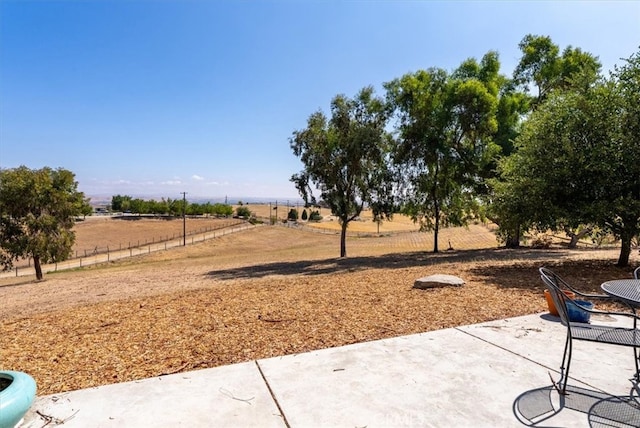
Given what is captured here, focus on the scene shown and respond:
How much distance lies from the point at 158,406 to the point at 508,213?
10003 mm

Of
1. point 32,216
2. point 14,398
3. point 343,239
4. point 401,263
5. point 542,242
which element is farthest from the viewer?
point 343,239

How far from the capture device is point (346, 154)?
1827 cm

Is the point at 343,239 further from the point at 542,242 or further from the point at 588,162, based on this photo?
the point at 588,162

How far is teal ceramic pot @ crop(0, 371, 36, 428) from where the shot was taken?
2.28m

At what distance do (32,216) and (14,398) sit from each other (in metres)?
22.2

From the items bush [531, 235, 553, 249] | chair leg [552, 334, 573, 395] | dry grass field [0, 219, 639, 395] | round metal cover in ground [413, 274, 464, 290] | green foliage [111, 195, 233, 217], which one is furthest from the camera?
green foliage [111, 195, 233, 217]

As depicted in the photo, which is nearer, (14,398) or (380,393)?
(14,398)

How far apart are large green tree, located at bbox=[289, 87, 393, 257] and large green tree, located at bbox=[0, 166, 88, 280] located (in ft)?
45.1

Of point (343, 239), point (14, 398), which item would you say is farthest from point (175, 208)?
point (14, 398)

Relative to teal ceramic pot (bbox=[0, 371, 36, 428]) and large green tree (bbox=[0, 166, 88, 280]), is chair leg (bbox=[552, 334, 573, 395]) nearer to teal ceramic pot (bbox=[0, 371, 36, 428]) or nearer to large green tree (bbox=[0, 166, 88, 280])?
teal ceramic pot (bbox=[0, 371, 36, 428])

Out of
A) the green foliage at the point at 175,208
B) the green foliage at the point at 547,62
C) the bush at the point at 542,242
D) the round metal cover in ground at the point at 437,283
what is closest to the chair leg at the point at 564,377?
the round metal cover in ground at the point at 437,283

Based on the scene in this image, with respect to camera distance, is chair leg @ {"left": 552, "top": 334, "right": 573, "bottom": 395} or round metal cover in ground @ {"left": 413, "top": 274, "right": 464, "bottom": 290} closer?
chair leg @ {"left": 552, "top": 334, "right": 573, "bottom": 395}

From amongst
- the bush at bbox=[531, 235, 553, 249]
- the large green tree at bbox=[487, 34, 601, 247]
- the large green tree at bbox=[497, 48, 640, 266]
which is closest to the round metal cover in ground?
the large green tree at bbox=[497, 48, 640, 266]

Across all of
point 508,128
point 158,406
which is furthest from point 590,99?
point 158,406
